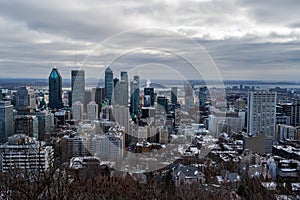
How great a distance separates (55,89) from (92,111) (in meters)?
4.52

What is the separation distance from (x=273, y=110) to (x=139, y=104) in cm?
656

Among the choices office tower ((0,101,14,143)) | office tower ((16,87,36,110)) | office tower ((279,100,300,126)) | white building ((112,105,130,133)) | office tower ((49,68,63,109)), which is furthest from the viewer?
office tower ((279,100,300,126))

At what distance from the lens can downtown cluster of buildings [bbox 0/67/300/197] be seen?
2865mm

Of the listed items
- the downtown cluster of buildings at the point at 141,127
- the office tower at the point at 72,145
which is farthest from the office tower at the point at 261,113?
the office tower at the point at 72,145

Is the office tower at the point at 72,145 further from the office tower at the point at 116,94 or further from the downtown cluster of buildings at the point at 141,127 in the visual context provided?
→ the office tower at the point at 116,94

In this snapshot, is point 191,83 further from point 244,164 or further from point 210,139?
point 244,164

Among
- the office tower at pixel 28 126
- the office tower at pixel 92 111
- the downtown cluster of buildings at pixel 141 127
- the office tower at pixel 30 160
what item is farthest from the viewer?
the office tower at pixel 28 126

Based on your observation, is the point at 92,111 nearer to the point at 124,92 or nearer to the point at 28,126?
the point at 124,92

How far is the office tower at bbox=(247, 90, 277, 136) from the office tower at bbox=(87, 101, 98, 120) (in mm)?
5516

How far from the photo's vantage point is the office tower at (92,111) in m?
3.65

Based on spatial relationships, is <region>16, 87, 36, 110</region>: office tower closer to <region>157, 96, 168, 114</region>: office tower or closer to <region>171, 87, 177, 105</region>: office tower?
<region>157, 96, 168, 114</region>: office tower

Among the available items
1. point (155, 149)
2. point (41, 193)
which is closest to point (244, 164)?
point (155, 149)

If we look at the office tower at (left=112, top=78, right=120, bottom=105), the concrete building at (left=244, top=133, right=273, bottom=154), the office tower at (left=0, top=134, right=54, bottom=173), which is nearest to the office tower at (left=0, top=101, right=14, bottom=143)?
the office tower at (left=0, top=134, right=54, bottom=173)

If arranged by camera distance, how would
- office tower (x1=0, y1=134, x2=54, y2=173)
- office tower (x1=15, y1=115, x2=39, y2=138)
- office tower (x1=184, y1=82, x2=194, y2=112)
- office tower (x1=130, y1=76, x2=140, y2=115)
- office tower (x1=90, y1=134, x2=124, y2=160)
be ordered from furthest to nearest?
office tower (x1=15, y1=115, x2=39, y2=138) < office tower (x1=90, y1=134, x2=124, y2=160) < office tower (x1=130, y1=76, x2=140, y2=115) < office tower (x1=184, y1=82, x2=194, y2=112) < office tower (x1=0, y1=134, x2=54, y2=173)
